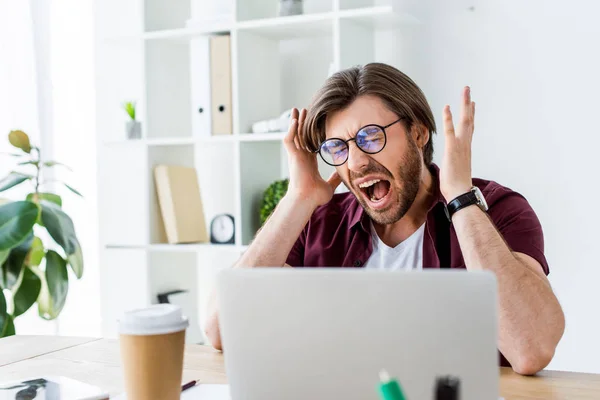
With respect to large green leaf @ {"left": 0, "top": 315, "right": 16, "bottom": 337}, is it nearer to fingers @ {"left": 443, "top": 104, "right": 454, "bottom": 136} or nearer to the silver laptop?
fingers @ {"left": 443, "top": 104, "right": 454, "bottom": 136}

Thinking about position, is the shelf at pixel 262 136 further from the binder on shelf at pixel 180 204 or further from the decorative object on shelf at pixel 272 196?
the binder on shelf at pixel 180 204

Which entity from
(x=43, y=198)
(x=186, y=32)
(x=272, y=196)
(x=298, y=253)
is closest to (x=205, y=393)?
(x=298, y=253)

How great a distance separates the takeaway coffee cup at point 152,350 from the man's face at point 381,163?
3.13 feet

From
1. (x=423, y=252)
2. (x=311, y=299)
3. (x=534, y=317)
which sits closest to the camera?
(x=311, y=299)

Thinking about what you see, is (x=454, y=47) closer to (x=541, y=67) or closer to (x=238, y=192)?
(x=541, y=67)

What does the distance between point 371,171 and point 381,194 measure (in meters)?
0.10

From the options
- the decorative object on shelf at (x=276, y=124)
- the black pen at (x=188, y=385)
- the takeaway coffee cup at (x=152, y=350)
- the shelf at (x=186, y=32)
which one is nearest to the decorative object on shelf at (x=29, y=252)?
the shelf at (x=186, y=32)

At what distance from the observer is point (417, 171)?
1956mm

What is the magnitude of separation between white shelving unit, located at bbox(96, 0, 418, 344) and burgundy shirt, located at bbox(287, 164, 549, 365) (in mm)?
686

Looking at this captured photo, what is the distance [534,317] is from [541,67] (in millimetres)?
1290

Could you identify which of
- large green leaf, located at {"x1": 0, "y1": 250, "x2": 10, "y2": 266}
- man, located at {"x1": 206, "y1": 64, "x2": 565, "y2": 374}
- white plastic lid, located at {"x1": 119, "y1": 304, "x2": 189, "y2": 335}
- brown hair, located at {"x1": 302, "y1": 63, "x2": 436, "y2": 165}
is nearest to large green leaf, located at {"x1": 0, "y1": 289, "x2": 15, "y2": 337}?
large green leaf, located at {"x1": 0, "y1": 250, "x2": 10, "y2": 266}

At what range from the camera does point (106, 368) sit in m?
1.43

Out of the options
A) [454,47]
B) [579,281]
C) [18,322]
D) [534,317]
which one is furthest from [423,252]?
[18,322]

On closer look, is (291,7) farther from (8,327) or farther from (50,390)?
(50,390)
